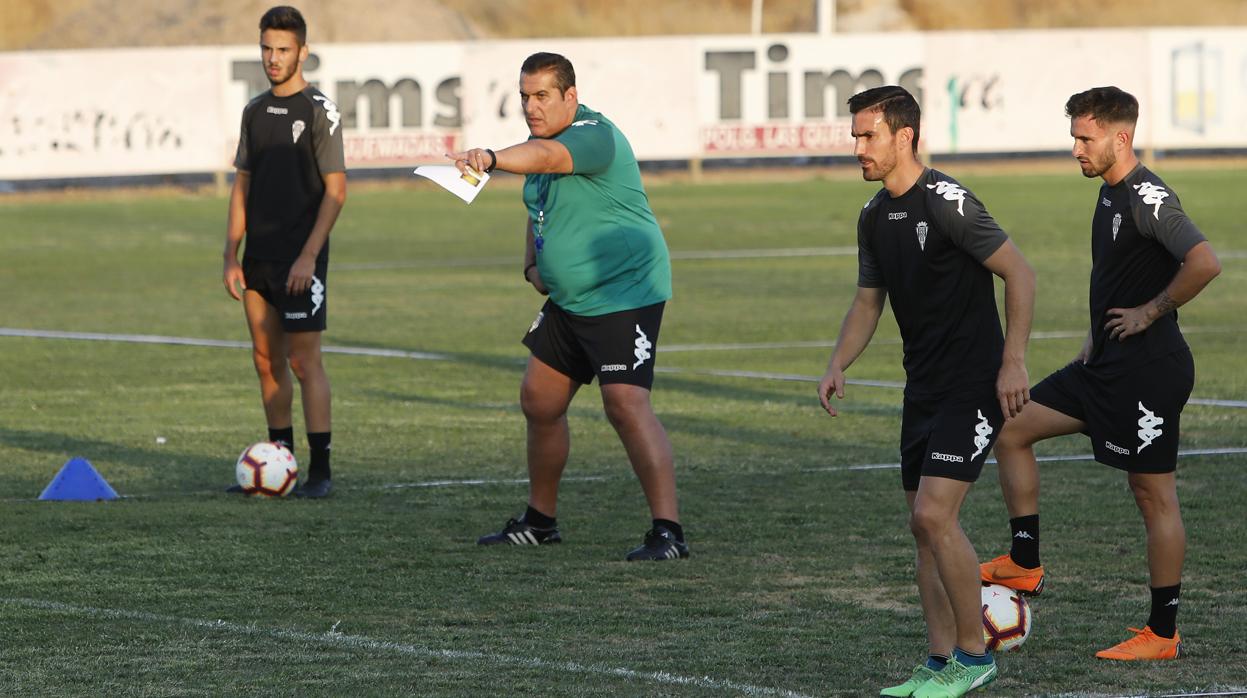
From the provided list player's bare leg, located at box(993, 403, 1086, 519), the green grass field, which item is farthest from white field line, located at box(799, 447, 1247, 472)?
player's bare leg, located at box(993, 403, 1086, 519)

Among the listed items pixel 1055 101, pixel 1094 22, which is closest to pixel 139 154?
pixel 1055 101

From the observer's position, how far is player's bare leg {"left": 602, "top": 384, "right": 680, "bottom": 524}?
769 centimetres

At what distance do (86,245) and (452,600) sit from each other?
1868cm

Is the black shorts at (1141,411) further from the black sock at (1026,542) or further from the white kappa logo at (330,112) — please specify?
the white kappa logo at (330,112)

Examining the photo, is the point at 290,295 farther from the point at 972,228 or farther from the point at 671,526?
the point at 972,228

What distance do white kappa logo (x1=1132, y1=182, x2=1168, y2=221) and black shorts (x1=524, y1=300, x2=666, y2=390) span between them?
7.07ft

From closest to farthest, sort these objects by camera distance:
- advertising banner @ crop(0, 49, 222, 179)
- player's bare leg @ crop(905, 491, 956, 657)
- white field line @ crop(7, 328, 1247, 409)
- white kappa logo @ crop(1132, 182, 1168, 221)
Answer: player's bare leg @ crop(905, 491, 956, 657)
white kappa logo @ crop(1132, 182, 1168, 221)
white field line @ crop(7, 328, 1247, 409)
advertising banner @ crop(0, 49, 222, 179)

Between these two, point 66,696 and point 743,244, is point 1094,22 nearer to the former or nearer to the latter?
point 743,244

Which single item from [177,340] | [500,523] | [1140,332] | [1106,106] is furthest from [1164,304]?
[177,340]

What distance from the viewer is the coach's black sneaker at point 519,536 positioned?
7855 millimetres

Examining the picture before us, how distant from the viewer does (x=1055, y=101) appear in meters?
37.4

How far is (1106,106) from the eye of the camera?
20.4ft

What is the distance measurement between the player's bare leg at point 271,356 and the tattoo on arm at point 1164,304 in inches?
173

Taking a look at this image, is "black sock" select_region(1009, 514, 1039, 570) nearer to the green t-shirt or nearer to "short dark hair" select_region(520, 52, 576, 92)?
the green t-shirt
